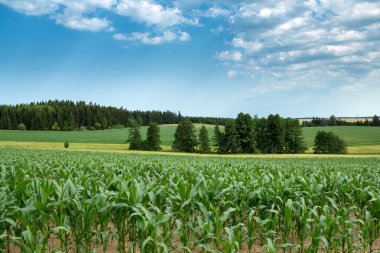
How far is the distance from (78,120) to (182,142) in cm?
7649

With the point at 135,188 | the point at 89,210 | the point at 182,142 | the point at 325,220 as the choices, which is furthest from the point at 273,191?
the point at 182,142

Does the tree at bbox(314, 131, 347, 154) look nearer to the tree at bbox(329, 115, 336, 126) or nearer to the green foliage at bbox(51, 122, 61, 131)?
the tree at bbox(329, 115, 336, 126)

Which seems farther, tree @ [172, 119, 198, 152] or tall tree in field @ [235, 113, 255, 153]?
tree @ [172, 119, 198, 152]

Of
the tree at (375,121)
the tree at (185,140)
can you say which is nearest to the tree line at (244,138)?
the tree at (185,140)

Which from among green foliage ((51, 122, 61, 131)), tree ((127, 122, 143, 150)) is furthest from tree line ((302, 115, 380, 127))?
green foliage ((51, 122, 61, 131))

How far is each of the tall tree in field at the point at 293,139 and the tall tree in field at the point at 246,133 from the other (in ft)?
31.9

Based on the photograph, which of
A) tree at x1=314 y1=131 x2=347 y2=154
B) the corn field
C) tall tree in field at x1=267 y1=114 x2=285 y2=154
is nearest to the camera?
the corn field

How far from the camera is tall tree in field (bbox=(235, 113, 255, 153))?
83.1 meters

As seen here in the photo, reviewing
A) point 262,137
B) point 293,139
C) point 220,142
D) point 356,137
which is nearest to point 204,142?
point 220,142

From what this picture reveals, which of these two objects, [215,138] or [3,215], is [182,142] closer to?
[215,138]

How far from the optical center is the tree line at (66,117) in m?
130

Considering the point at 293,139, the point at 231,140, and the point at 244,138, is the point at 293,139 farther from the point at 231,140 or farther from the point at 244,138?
the point at 231,140

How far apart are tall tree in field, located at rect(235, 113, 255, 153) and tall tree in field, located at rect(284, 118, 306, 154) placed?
31.9 feet

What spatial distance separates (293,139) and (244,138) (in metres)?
13.4
